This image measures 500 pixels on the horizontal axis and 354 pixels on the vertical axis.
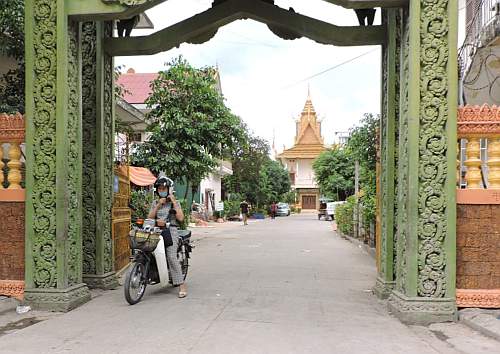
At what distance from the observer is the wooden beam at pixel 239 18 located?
24.0 ft

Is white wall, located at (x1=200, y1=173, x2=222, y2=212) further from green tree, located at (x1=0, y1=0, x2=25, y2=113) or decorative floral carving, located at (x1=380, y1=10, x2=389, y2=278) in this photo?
decorative floral carving, located at (x1=380, y1=10, x2=389, y2=278)

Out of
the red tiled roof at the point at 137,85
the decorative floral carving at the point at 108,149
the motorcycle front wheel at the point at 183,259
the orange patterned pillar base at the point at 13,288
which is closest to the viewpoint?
the orange patterned pillar base at the point at 13,288

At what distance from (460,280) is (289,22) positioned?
3.99 m

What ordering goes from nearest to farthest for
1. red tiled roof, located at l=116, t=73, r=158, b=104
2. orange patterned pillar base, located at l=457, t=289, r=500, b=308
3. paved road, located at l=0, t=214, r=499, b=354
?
1. paved road, located at l=0, t=214, r=499, b=354
2. orange patterned pillar base, located at l=457, t=289, r=500, b=308
3. red tiled roof, located at l=116, t=73, r=158, b=104

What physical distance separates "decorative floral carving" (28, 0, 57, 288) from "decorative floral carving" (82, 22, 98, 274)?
1.28 metres

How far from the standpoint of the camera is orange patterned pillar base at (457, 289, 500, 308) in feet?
19.4

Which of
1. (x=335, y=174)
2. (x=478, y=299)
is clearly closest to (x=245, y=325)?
(x=478, y=299)

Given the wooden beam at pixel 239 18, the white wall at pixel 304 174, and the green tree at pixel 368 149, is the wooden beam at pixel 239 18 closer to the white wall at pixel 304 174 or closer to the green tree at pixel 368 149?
the green tree at pixel 368 149

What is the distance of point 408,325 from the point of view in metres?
5.72

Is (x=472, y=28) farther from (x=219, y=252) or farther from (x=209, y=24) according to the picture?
(x=219, y=252)

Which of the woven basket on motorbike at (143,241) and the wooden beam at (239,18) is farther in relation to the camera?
the wooden beam at (239,18)

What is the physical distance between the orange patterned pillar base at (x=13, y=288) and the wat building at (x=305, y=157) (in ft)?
226

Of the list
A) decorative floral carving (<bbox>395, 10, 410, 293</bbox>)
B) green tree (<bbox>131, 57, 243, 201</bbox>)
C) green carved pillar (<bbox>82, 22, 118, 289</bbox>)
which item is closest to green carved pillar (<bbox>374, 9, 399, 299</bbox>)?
decorative floral carving (<bbox>395, 10, 410, 293</bbox>)

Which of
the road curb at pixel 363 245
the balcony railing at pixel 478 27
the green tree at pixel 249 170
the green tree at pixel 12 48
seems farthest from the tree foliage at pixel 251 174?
the green tree at pixel 12 48
